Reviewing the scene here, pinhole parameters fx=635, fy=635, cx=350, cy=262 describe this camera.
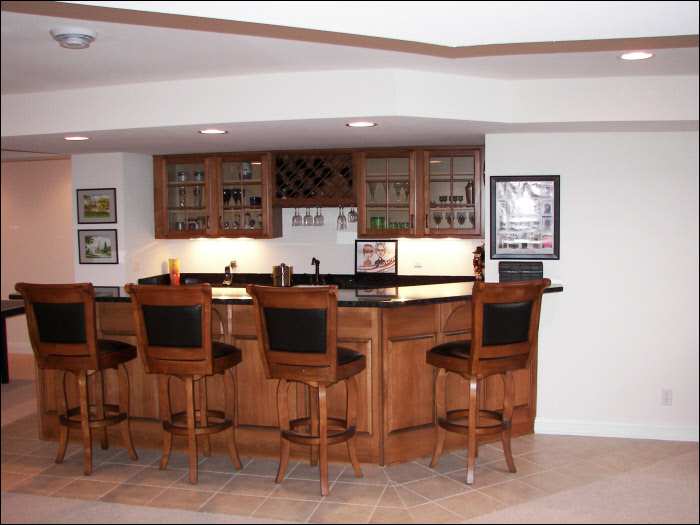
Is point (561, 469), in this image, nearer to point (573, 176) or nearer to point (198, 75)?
point (573, 176)

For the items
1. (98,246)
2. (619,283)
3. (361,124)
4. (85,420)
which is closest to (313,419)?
(85,420)

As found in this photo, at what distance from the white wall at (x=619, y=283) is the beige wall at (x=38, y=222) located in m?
4.50

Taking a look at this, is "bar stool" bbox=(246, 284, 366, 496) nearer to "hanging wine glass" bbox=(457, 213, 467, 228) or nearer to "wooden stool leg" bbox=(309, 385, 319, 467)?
"wooden stool leg" bbox=(309, 385, 319, 467)

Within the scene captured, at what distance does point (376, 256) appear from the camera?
554 centimetres

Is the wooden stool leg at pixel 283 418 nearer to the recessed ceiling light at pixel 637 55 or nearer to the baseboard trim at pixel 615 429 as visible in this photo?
the baseboard trim at pixel 615 429

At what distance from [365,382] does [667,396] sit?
2.01m

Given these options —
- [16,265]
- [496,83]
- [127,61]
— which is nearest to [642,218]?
[496,83]

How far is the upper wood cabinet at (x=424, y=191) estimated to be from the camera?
496cm

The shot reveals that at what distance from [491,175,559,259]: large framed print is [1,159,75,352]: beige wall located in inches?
175

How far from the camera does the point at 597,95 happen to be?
369 centimetres

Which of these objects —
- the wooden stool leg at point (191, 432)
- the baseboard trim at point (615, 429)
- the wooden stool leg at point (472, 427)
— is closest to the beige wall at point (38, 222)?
the wooden stool leg at point (191, 432)

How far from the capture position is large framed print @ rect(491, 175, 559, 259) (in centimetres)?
416

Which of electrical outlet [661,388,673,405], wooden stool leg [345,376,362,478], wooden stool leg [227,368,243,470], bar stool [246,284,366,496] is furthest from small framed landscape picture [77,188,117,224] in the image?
electrical outlet [661,388,673,405]

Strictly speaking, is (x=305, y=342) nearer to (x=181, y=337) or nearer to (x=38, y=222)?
(x=181, y=337)
